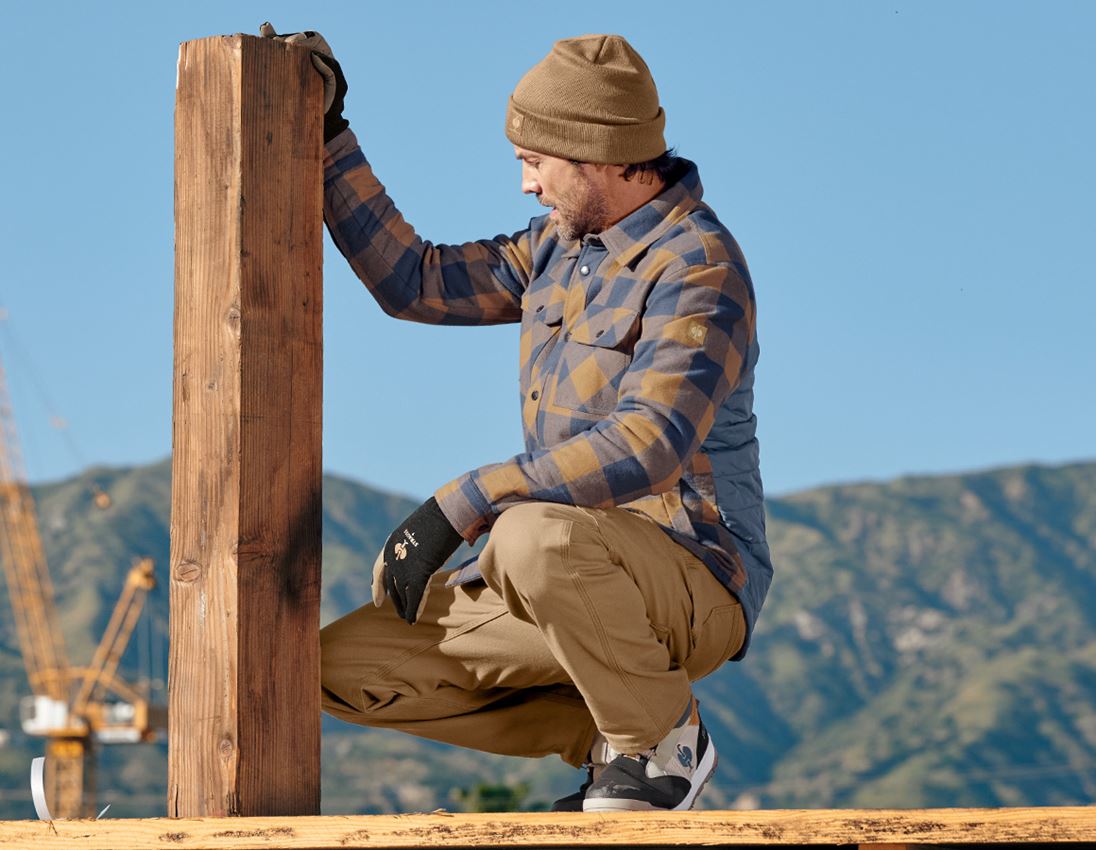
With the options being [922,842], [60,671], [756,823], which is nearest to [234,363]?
[756,823]

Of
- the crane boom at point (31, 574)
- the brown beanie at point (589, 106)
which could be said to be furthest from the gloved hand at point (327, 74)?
the crane boom at point (31, 574)

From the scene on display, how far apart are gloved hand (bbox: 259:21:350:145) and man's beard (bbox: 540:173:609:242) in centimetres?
69

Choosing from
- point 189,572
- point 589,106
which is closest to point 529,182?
point 589,106

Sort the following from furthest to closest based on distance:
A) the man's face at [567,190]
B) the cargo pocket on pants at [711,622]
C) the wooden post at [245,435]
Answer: the man's face at [567,190] < the cargo pocket on pants at [711,622] < the wooden post at [245,435]

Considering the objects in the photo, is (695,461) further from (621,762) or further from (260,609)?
(260,609)

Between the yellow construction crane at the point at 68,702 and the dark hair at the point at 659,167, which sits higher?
the dark hair at the point at 659,167

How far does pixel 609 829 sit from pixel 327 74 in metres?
2.35

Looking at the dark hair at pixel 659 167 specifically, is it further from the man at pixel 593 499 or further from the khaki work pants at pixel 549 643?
the khaki work pants at pixel 549 643

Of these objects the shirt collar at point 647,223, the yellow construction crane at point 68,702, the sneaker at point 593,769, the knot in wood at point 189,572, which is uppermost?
the shirt collar at point 647,223

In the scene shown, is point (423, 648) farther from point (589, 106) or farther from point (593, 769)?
point (589, 106)

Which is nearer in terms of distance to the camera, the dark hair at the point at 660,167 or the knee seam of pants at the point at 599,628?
the knee seam of pants at the point at 599,628

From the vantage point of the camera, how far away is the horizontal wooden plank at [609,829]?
152 inches

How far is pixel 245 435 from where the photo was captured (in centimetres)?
468

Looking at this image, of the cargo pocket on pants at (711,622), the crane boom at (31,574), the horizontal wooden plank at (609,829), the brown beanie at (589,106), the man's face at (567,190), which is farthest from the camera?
the crane boom at (31,574)
